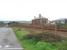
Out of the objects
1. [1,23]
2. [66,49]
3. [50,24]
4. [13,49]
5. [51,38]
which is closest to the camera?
[66,49]

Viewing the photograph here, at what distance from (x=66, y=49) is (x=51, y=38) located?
8.06 metres

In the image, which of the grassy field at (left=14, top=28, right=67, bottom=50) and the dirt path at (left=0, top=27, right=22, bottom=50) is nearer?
the grassy field at (left=14, top=28, right=67, bottom=50)

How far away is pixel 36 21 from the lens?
177ft

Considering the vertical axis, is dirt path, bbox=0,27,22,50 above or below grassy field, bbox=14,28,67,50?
below

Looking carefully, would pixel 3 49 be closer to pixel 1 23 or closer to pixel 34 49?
pixel 34 49

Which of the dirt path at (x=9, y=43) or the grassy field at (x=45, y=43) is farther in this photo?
the dirt path at (x=9, y=43)

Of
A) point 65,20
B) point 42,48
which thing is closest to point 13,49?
point 42,48

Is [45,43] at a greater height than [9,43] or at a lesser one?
greater

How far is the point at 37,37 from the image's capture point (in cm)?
2527

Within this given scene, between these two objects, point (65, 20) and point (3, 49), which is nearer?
point (3, 49)

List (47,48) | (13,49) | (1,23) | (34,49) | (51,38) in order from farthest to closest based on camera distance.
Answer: (1,23)
(51,38)
(13,49)
(34,49)
(47,48)

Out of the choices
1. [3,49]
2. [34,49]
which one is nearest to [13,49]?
[3,49]

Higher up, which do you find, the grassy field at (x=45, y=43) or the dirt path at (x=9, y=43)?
the grassy field at (x=45, y=43)

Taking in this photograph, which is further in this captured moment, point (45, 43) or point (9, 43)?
point (9, 43)
